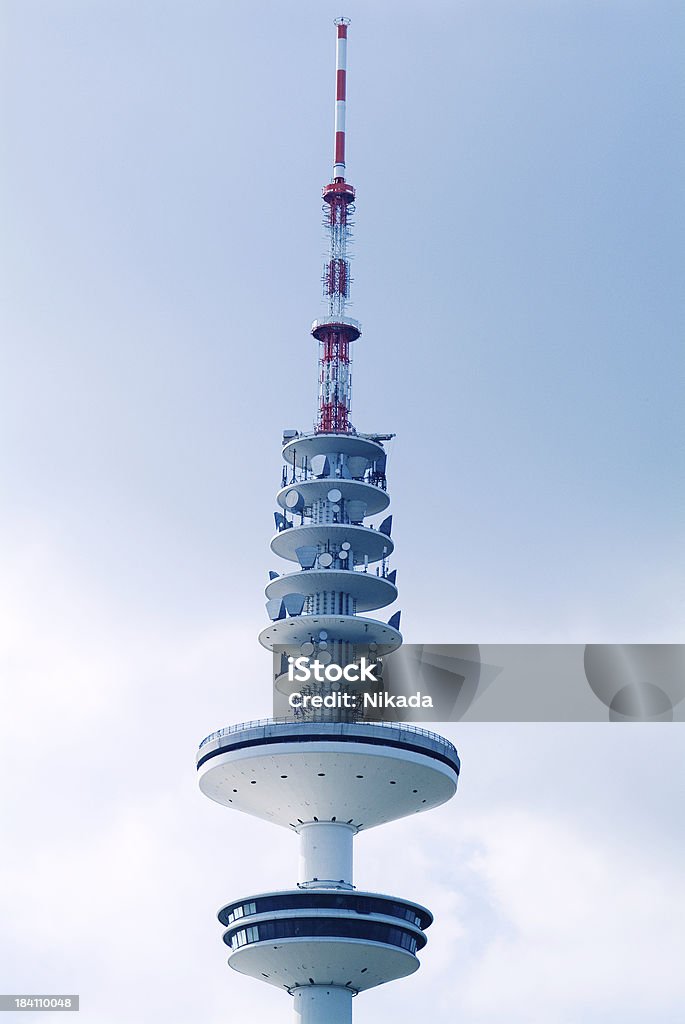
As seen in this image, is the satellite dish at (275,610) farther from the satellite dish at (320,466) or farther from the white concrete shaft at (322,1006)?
the white concrete shaft at (322,1006)

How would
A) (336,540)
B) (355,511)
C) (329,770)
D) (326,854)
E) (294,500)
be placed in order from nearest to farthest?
(329,770) < (326,854) < (336,540) < (294,500) < (355,511)

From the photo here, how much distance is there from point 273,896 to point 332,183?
4835cm

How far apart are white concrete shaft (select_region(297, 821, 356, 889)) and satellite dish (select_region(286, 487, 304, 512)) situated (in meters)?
19.4

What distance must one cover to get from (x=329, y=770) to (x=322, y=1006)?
1303 centimetres

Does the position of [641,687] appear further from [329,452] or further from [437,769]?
[329,452]

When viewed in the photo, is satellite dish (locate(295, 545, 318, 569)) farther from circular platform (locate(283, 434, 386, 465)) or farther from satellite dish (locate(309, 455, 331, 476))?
circular platform (locate(283, 434, 386, 465))

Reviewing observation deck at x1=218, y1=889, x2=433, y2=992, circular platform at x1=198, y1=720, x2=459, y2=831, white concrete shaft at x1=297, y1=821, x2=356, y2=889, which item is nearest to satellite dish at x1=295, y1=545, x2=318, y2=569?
circular platform at x1=198, y1=720, x2=459, y2=831

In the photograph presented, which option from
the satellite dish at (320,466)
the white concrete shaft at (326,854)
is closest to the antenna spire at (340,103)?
the satellite dish at (320,466)

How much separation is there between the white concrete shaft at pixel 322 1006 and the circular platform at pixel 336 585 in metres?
23.2

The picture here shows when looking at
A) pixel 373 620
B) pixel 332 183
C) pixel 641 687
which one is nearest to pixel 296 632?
pixel 373 620

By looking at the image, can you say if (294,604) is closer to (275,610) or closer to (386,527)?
(275,610)

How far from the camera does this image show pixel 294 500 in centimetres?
10025

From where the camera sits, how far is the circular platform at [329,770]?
90.6 meters

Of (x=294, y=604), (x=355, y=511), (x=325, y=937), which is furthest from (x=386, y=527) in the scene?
(x=325, y=937)
